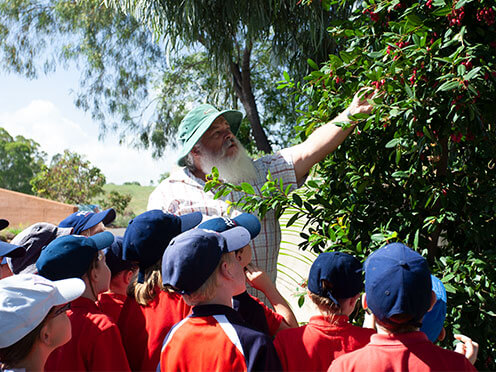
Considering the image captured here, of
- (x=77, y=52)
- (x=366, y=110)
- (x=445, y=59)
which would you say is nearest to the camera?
(x=445, y=59)

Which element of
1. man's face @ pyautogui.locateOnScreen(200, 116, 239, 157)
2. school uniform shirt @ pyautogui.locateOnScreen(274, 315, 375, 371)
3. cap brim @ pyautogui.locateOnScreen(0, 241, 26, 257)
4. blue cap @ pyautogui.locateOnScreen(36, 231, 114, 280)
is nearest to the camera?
school uniform shirt @ pyautogui.locateOnScreen(274, 315, 375, 371)

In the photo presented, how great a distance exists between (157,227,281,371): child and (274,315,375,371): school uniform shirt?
0.27 metres

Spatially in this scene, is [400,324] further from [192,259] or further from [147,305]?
[147,305]

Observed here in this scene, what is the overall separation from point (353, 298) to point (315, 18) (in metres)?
7.71

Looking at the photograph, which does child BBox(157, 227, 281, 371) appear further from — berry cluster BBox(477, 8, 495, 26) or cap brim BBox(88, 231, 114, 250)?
berry cluster BBox(477, 8, 495, 26)

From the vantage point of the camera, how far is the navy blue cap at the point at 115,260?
10.2 ft

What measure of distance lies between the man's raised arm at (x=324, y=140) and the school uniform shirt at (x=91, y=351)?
1412 mm

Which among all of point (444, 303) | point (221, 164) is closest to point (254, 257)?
point (221, 164)

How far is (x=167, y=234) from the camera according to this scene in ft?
8.27

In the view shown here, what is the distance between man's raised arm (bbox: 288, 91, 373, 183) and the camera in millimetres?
2523

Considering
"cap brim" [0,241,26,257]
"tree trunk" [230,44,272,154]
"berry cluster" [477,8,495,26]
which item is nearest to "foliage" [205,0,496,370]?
"berry cluster" [477,8,495,26]

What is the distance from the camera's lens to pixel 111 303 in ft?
9.91

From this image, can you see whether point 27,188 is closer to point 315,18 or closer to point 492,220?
point 315,18

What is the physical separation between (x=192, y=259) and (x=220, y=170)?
1.34 meters
